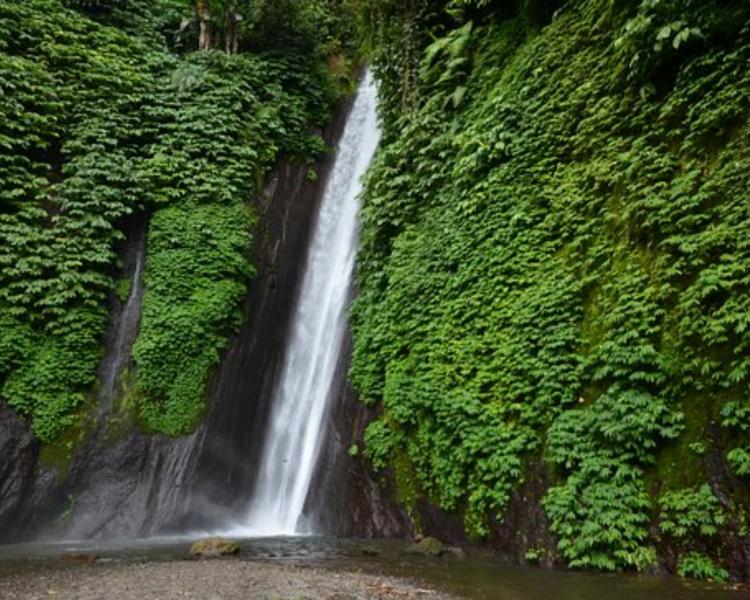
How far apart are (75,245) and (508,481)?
10048 millimetres

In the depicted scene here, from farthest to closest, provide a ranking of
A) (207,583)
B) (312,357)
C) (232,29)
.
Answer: (232,29), (312,357), (207,583)

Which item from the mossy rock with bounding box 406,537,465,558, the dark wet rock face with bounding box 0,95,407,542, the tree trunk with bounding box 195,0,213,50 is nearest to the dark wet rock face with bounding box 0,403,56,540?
the dark wet rock face with bounding box 0,95,407,542

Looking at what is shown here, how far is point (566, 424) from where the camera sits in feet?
22.3

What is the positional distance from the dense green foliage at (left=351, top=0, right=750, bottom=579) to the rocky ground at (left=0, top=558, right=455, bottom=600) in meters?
2.28

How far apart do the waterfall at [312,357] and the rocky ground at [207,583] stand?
4461 millimetres

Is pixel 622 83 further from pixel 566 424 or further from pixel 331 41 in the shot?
pixel 331 41

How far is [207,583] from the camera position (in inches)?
219

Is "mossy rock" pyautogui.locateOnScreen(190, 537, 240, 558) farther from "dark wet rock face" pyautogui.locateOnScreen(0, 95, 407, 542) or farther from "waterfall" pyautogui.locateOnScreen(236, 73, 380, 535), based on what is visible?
"waterfall" pyautogui.locateOnScreen(236, 73, 380, 535)

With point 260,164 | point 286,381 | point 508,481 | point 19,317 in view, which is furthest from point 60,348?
point 508,481

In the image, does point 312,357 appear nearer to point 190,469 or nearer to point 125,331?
point 190,469

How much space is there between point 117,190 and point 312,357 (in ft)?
18.9

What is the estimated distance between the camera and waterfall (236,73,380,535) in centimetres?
1138

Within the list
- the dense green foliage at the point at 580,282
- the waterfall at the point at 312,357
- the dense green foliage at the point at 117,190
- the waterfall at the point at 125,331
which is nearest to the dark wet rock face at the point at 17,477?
the dense green foliage at the point at 117,190

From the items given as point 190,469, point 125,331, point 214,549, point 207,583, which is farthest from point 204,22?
point 207,583
